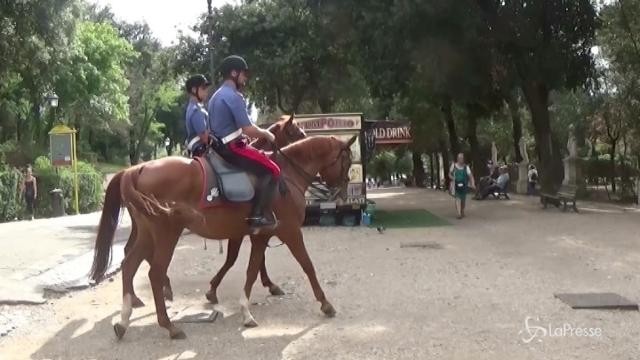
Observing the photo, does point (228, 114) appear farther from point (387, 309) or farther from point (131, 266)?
point (387, 309)

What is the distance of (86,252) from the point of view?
12680 millimetres

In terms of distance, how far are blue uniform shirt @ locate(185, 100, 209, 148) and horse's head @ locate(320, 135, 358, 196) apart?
1469mm

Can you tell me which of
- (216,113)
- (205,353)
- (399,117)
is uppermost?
(399,117)

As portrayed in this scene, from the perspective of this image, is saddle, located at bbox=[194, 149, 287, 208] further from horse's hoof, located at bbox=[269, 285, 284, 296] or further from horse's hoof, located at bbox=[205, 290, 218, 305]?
horse's hoof, located at bbox=[269, 285, 284, 296]

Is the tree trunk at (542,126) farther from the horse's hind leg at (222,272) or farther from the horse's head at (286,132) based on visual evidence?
the horse's hind leg at (222,272)

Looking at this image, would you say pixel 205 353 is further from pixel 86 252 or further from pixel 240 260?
pixel 86 252

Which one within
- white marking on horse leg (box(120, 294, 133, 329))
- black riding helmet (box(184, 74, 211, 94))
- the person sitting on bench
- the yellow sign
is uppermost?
the yellow sign

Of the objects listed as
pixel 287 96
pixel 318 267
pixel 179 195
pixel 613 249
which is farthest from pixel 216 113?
pixel 287 96

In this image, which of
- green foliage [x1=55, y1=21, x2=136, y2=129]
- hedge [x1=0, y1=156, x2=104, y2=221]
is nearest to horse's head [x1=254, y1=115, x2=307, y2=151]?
hedge [x1=0, y1=156, x2=104, y2=221]

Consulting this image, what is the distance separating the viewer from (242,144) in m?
7.16

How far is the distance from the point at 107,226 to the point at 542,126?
727 inches

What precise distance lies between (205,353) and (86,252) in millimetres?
7344

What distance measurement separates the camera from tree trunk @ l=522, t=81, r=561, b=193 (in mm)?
22516

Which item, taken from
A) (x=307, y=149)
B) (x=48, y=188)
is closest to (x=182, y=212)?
(x=307, y=149)
